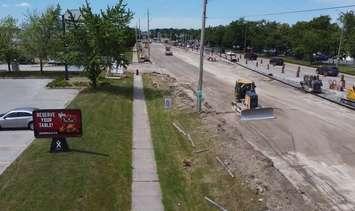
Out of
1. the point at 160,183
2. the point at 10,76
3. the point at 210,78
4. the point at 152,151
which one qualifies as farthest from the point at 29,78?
the point at 160,183

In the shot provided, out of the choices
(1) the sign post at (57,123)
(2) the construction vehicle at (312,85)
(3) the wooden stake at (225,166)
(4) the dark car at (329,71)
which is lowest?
(4) the dark car at (329,71)

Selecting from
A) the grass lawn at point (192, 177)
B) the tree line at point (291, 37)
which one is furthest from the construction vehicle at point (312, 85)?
the tree line at point (291, 37)

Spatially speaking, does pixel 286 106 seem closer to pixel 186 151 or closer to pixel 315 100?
pixel 315 100

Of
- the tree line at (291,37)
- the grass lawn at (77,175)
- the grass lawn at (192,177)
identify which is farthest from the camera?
the tree line at (291,37)

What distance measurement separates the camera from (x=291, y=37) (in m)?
112

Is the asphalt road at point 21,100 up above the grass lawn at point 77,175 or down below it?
below

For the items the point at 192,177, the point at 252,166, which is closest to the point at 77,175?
the point at 192,177

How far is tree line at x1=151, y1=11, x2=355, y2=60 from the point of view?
312ft

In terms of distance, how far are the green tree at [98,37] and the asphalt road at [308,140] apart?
9.65 meters

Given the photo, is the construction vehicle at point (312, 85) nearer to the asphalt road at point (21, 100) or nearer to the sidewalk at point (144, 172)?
the sidewalk at point (144, 172)

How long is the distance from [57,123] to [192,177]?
21.1ft

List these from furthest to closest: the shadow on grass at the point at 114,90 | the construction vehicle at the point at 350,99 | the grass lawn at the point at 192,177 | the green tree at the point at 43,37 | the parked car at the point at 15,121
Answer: the green tree at the point at 43,37, the shadow on grass at the point at 114,90, the construction vehicle at the point at 350,99, the parked car at the point at 15,121, the grass lawn at the point at 192,177

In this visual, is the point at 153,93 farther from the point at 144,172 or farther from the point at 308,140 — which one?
the point at 144,172

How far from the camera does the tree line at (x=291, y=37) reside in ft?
312
